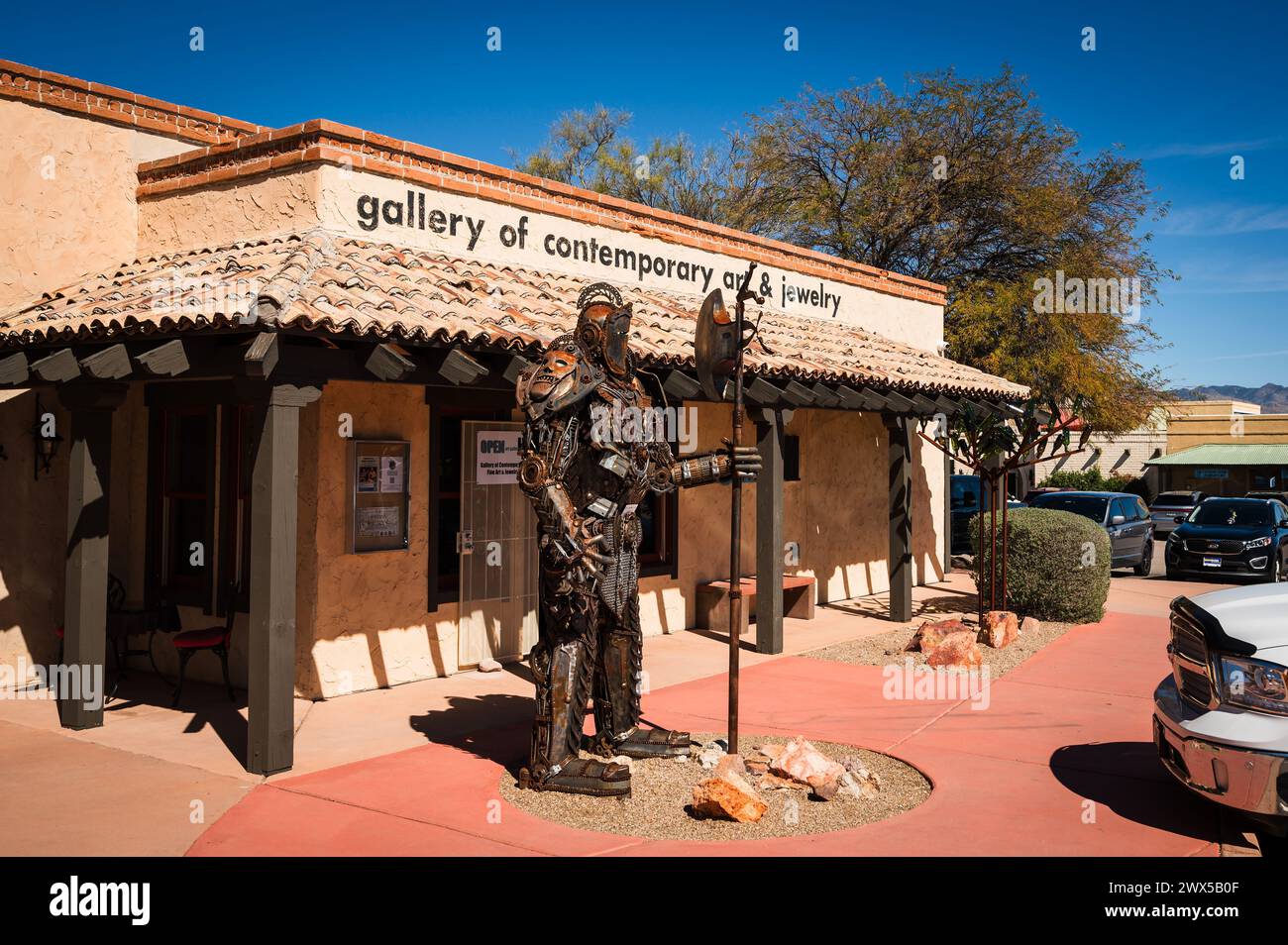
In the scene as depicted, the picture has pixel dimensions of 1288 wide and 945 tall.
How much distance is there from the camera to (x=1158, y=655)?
11.0 meters

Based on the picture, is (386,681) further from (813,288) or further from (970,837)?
(813,288)

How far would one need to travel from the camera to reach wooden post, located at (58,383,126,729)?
7641 mm

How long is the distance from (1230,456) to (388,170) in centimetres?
4207

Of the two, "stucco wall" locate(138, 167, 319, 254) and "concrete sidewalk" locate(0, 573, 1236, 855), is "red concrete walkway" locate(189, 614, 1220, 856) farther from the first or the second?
"stucco wall" locate(138, 167, 319, 254)

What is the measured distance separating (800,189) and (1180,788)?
82.5 feet

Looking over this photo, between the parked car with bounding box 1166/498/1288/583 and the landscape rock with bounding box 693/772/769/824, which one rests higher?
the parked car with bounding box 1166/498/1288/583

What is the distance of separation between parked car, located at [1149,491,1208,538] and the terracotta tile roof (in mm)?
20266

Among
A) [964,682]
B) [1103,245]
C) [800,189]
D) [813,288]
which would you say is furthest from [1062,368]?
[964,682]

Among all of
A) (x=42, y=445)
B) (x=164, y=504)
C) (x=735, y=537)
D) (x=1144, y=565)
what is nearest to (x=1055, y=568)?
(x=735, y=537)

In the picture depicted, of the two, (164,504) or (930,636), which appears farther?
(930,636)

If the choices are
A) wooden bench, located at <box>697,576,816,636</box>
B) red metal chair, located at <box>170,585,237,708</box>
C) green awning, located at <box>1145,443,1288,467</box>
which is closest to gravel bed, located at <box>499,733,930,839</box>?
red metal chair, located at <box>170,585,237,708</box>

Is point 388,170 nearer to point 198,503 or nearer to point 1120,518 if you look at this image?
point 198,503

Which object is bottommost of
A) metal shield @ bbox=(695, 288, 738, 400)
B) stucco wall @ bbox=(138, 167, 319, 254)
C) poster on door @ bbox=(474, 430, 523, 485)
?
poster on door @ bbox=(474, 430, 523, 485)

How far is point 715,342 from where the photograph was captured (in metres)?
6.37
